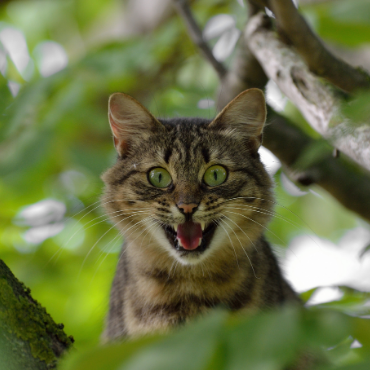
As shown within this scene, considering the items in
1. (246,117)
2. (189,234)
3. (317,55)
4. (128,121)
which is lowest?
(189,234)

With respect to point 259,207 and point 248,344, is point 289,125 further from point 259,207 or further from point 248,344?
point 248,344

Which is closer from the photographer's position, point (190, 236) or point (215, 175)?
point (190, 236)

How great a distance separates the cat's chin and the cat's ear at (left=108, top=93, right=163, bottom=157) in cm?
88

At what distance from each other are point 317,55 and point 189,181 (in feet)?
3.93

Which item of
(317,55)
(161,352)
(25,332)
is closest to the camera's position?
(161,352)

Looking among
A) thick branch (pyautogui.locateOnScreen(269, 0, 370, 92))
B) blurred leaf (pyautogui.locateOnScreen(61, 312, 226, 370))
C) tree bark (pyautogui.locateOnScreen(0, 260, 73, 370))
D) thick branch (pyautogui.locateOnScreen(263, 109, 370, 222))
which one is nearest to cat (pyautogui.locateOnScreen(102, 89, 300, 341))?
thick branch (pyautogui.locateOnScreen(263, 109, 370, 222))

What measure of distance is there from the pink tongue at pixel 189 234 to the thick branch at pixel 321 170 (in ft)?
2.68

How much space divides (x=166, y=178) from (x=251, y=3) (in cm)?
135

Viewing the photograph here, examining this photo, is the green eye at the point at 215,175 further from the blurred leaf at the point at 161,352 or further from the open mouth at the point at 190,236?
the blurred leaf at the point at 161,352

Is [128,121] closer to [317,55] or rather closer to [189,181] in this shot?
[189,181]

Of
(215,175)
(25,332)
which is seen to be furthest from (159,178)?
(25,332)

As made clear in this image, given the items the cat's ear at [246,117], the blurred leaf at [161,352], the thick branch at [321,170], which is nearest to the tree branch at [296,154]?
the thick branch at [321,170]

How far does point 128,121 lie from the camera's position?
369 cm

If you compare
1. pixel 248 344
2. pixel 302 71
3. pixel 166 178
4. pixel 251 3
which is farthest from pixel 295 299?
pixel 248 344
